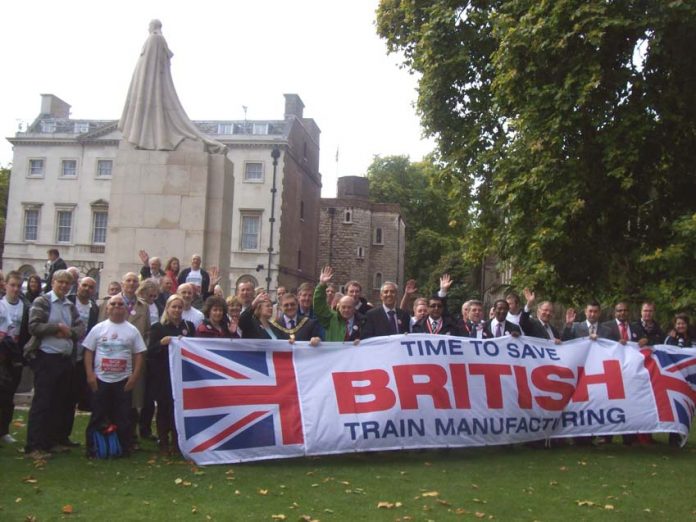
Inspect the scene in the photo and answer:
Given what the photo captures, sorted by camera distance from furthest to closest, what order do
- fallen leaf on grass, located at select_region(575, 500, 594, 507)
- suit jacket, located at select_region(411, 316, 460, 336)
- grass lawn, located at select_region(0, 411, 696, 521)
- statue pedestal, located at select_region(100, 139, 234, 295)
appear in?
statue pedestal, located at select_region(100, 139, 234, 295) < suit jacket, located at select_region(411, 316, 460, 336) < fallen leaf on grass, located at select_region(575, 500, 594, 507) < grass lawn, located at select_region(0, 411, 696, 521)

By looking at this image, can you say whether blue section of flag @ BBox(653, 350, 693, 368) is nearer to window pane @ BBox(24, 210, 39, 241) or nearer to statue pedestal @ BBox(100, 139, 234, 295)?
statue pedestal @ BBox(100, 139, 234, 295)

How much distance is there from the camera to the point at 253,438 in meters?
8.14

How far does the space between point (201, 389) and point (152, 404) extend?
1.42 meters

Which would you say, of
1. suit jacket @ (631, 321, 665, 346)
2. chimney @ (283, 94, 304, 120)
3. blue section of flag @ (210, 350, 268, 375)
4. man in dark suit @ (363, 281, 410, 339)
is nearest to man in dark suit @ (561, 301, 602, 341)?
suit jacket @ (631, 321, 665, 346)

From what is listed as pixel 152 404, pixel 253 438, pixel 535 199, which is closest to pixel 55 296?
pixel 152 404

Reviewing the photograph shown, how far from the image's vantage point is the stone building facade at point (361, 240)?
7088 centimetres

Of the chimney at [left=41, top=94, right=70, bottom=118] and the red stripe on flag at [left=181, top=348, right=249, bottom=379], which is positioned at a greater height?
the chimney at [left=41, top=94, right=70, bottom=118]

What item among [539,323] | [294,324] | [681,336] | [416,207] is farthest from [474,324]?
[416,207]

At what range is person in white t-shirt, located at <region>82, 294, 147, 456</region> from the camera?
8.16m

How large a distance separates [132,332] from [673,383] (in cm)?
683

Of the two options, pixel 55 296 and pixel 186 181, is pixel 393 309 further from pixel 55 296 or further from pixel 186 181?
pixel 186 181

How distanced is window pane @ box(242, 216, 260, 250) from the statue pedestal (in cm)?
3858

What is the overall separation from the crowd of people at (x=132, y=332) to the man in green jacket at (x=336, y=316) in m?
0.01

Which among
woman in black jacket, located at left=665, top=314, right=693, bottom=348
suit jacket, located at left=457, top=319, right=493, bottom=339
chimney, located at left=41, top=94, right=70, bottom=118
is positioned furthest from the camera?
chimney, located at left=41, top=94, right=70, bottom=118
